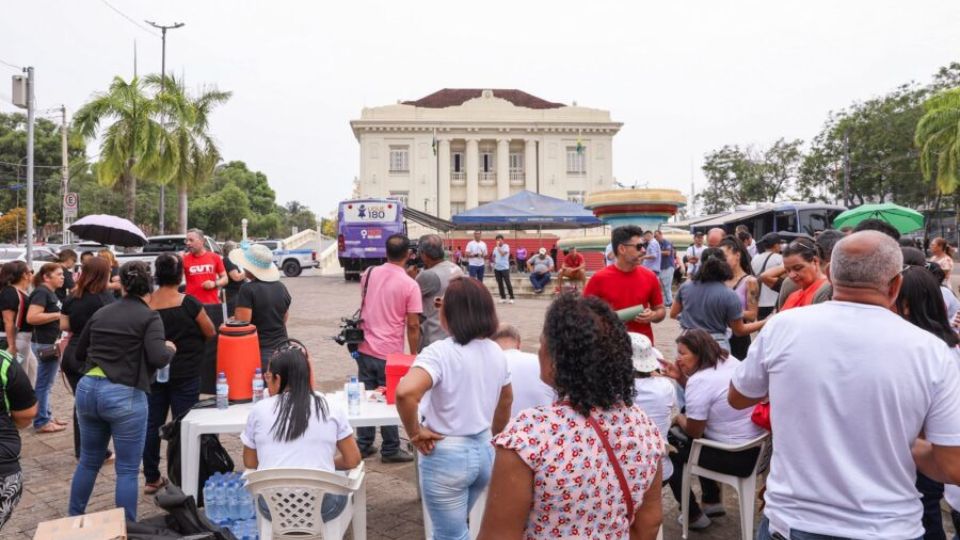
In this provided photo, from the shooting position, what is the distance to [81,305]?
531 cm

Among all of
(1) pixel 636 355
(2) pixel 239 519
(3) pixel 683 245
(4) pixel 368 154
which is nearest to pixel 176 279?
(2) pixel 239 519

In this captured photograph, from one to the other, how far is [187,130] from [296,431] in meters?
24.4

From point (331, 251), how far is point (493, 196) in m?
17.6

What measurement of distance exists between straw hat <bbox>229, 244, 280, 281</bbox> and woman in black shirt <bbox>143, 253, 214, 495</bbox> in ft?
1.68

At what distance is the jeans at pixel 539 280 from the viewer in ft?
63.7

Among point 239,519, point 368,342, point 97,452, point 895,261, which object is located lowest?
point 239,519

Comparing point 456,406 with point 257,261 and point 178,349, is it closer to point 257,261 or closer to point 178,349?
point 178,349

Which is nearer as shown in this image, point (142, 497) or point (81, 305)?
point (142, 497)

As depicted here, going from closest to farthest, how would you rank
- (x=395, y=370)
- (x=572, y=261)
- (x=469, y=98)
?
(x=395, y=370) → (x=572, y=261) → (x=469, y=98)

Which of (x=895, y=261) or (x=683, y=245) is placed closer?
(x=895, y=261)

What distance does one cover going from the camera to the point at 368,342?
17.4ft

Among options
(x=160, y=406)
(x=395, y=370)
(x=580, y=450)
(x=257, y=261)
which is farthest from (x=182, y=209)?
(x=580, y=450)

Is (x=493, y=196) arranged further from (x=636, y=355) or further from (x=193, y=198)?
(x=636, y=355)

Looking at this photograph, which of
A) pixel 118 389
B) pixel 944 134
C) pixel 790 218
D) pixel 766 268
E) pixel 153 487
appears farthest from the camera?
pixel 790 218
